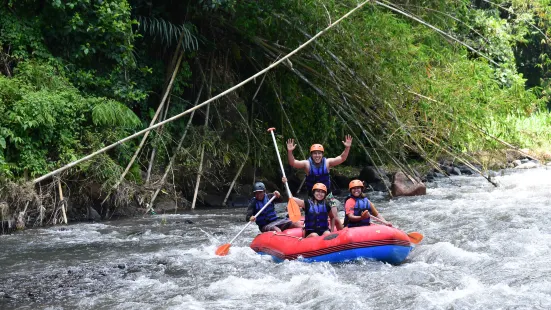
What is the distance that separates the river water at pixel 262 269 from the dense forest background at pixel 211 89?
4.44 ft

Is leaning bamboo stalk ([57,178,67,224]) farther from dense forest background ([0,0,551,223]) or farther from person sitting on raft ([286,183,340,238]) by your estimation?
person sitting on raft ([286,183,340,238])

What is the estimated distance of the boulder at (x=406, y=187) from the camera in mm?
11789

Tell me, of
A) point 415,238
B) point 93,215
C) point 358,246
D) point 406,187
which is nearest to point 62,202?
point 93,215

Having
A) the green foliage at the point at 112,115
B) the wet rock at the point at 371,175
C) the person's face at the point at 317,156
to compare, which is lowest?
the wet rock at the point at 371,175

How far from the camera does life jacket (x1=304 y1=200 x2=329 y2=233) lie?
731 centimetres

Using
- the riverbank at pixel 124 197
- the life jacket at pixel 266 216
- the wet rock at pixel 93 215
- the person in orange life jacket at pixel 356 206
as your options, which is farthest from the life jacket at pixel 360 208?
the wet rock at pixel 93 215

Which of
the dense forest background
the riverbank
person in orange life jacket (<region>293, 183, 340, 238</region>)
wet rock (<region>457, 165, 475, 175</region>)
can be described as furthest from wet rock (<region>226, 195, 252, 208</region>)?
wet rock (<region>457, 165, 475, 175</region>)

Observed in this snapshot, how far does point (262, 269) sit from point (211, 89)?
20.5 ft

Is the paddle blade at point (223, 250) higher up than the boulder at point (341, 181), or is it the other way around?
the boulder at point (341, 181)

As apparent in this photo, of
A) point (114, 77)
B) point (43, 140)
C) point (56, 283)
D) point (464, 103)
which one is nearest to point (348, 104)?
point (464, 103)

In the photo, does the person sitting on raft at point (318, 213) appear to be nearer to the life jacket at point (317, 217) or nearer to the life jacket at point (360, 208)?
the life jacket at point (317, 217)

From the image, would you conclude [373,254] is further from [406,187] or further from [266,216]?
[406,187]

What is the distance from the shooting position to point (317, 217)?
7316mm

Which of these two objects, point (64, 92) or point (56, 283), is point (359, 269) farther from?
point (64, 92)
